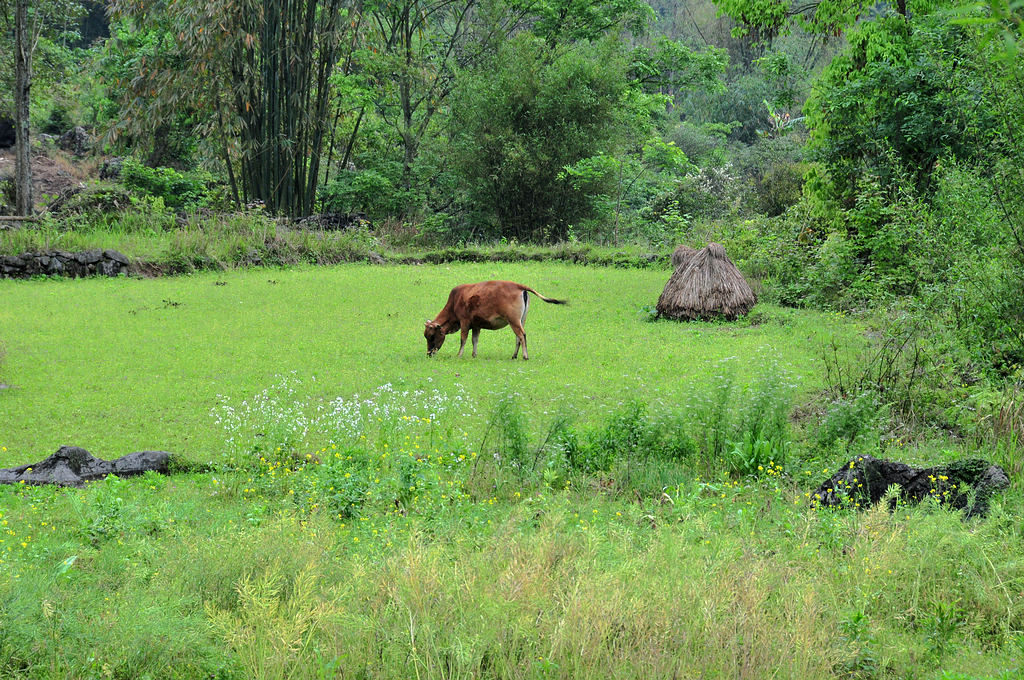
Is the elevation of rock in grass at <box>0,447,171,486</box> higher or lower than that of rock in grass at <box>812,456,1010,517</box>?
lower

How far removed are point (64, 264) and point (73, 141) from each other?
81.8 feet

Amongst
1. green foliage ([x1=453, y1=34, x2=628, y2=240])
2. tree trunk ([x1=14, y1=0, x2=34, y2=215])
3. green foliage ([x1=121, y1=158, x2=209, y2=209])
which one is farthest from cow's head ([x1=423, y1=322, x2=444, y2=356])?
green foliage ([x1=121, y1=158, x2=209, y2=209])

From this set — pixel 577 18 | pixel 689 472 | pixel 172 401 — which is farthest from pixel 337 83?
pixel 689 472

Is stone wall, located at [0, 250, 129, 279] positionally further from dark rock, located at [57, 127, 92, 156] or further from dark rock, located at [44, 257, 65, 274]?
dark rock, located at [57, 127, 92, 156]

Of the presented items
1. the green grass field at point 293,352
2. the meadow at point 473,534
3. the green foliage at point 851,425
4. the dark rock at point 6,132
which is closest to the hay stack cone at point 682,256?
the green grass field at point 293,352

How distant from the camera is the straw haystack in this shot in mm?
13508

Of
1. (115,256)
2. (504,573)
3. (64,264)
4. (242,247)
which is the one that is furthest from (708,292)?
(64,264)

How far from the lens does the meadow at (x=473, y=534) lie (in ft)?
10.4

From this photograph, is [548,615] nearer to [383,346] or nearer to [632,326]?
[383,346]

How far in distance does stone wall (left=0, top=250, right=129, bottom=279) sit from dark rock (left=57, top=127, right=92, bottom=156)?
23.5m

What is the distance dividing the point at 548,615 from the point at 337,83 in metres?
27.8

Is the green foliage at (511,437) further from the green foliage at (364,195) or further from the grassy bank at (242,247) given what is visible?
the green foliage at (364,195)

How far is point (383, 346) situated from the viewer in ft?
38.1

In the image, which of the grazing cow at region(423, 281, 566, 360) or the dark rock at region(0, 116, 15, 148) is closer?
the grazing cow at region(423, 281, 566, 360)
